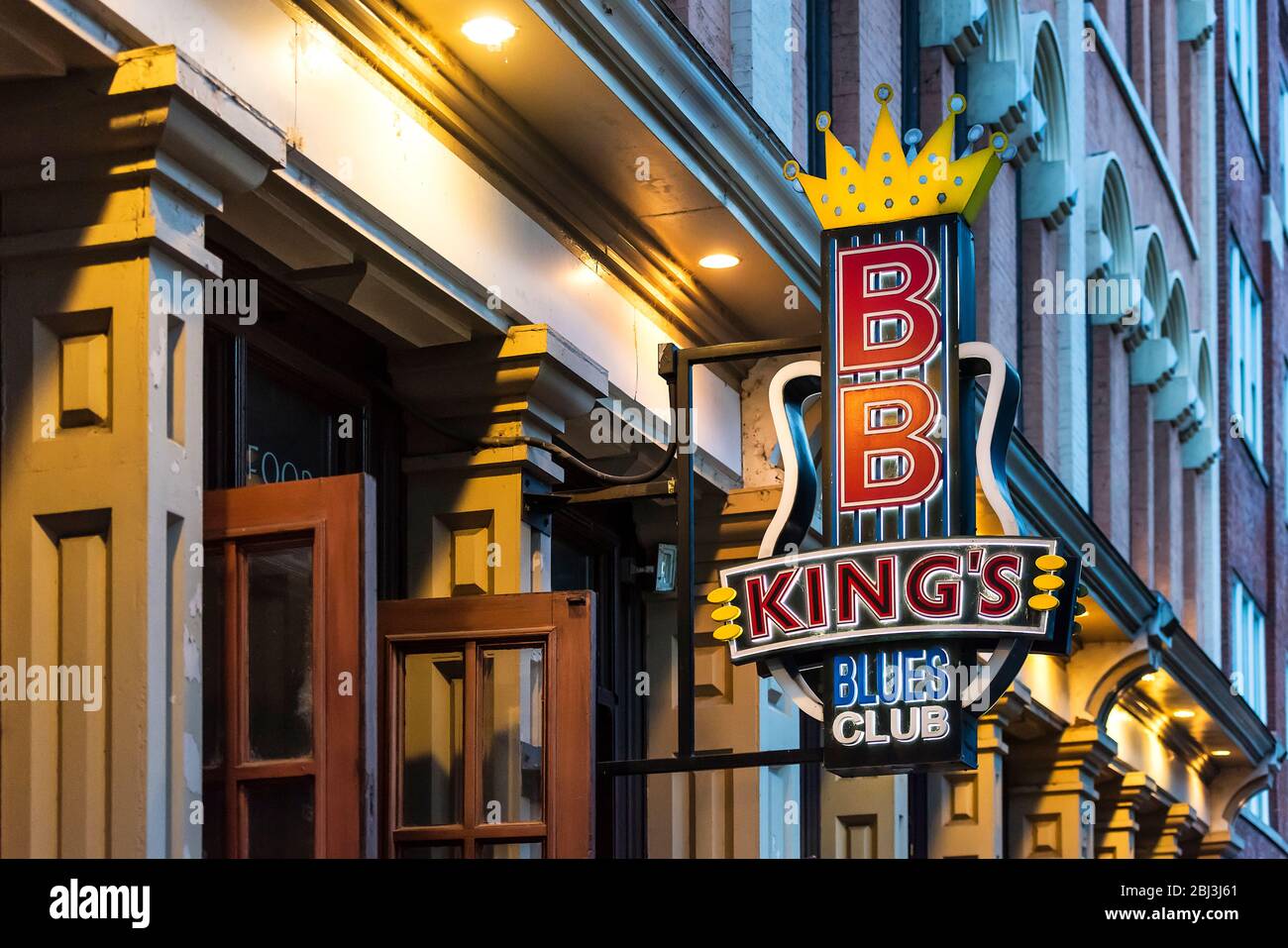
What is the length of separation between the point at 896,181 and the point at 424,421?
2.28 meters

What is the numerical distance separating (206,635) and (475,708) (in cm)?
157

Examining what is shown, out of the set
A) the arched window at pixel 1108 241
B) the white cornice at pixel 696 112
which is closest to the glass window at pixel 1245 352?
the arched window at pixel 1108 241

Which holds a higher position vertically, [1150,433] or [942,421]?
[1150,433]

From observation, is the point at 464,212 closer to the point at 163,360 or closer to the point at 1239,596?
the point at 163,360

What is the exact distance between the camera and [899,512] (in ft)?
32.5

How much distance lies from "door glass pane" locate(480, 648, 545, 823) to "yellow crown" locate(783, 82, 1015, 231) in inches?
94.4

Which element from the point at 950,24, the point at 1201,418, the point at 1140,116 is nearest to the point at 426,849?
the point at 950,24

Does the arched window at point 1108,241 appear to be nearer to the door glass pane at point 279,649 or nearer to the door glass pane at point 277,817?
the door glass pane at point 279,649

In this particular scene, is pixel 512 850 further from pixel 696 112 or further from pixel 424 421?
pixel 696 112

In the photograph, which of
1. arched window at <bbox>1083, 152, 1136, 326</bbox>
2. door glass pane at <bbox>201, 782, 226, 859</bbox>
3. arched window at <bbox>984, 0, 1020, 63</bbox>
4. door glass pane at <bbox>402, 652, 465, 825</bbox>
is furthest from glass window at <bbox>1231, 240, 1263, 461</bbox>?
door glass pane at <bbox>201, 782, 226, 859</bbox>

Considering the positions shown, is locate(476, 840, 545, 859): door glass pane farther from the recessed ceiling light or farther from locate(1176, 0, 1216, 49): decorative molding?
locate(1176, 0, 1216, 49): decorative molding

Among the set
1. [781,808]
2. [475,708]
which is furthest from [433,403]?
[781,808]

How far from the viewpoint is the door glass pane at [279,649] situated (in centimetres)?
730

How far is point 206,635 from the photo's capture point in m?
7.38
